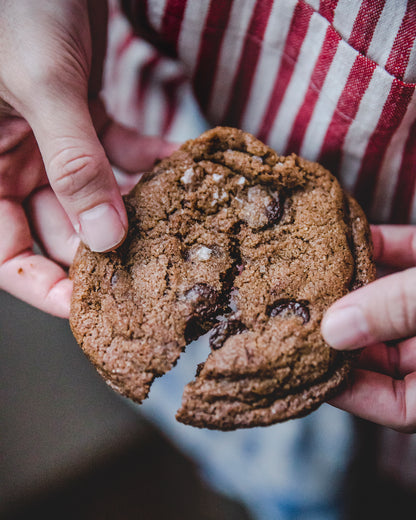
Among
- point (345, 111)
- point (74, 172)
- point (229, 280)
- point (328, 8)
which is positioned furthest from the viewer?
point (345, 111)

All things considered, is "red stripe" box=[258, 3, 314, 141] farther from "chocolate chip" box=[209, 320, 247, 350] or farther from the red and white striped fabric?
"chocolate chip" box=[209, 320, 247, 350]

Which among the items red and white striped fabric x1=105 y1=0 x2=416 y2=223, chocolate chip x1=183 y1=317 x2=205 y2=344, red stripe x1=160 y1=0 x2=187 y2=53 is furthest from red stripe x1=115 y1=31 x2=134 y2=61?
chocolate chip x1=183 y1=317 x2=205 y2=344

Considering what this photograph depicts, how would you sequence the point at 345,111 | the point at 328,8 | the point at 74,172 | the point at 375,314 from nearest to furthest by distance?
the point at 375,314, the point at 74,172, the point at 328,8, the point at 345,111

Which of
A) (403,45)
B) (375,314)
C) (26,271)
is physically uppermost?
(403,45)

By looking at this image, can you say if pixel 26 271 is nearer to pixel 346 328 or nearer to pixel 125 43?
pixel 346 328

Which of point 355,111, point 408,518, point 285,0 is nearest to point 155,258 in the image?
point 355,111

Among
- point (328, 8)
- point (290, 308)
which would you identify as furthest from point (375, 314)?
point (328, 8)

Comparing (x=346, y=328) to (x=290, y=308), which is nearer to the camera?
(x=346, y=328)

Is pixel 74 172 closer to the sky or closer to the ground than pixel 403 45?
closer to the ground
